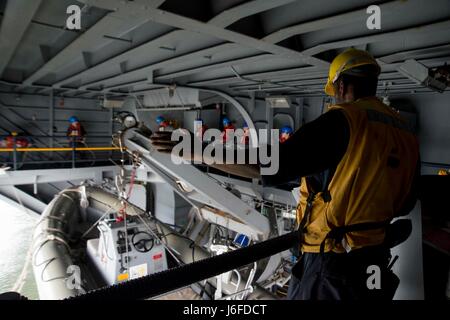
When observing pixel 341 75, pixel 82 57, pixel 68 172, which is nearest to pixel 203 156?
pixel 341 75

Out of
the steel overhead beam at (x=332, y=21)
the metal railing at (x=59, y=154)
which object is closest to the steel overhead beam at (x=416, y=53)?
the steel overhead beam at (x=332, y=21)

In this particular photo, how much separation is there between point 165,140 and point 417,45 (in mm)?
3357

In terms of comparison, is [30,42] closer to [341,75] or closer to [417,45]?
[341,75]

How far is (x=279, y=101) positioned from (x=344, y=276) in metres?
7.39

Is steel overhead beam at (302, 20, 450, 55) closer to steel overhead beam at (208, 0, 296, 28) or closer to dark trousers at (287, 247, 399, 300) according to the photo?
steel overhead beam at (208, 0, 296, 28)

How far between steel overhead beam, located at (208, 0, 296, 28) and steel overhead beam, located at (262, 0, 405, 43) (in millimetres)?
338

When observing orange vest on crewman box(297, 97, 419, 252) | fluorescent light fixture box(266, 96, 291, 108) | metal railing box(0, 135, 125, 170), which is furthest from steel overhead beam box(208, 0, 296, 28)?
metal railing box(0, 135, 125, 170)

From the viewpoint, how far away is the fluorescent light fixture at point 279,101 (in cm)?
819

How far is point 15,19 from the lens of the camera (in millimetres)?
3141

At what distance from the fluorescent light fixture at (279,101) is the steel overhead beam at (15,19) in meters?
6.07

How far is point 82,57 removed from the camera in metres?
5.54

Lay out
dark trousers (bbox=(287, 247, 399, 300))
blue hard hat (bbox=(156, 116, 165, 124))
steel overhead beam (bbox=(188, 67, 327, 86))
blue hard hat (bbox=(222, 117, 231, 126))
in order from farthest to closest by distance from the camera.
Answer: blue hard hat (bbox=(156, 116, 165, 124)), blue hard hat (bbox=(222, 117, 231, 126)), steel overhead beam (bbox=(188, 67, 327, 86)), dark trousers (bbox=(287, 247, 399, 300))

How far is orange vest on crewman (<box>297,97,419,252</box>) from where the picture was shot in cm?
117
